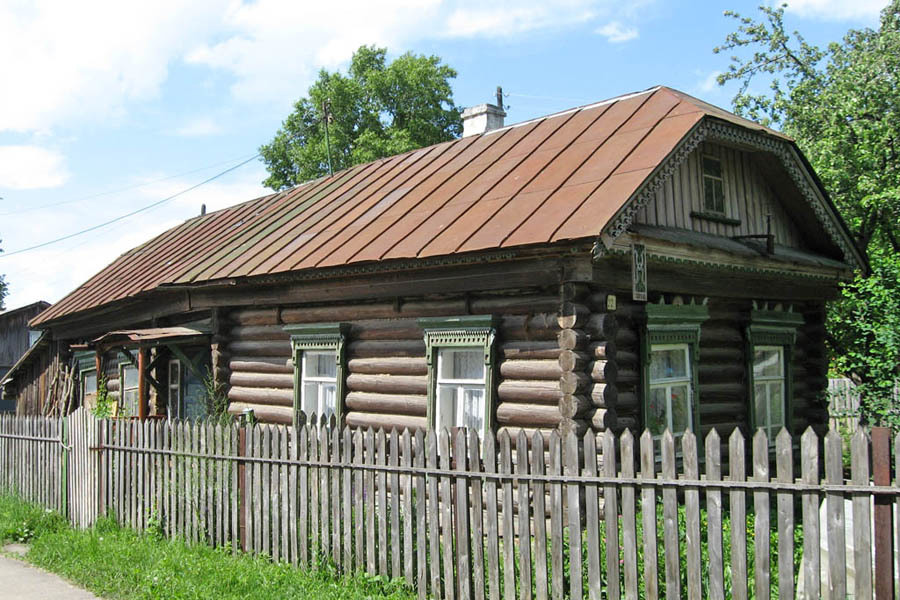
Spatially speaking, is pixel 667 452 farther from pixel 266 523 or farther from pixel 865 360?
pixel 865 360

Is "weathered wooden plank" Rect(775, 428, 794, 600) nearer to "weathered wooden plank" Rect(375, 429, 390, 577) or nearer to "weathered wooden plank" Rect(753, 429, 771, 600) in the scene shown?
"weathered wooden plank" Rect(753, 429, 771, 600)

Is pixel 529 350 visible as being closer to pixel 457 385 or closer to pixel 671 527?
pixel 457 385

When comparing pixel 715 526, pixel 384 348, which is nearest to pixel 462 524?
pixel 715 526

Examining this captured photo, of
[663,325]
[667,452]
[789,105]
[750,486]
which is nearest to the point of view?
[750,486]

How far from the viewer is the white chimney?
1565 centimetres

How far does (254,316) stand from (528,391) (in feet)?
18.9

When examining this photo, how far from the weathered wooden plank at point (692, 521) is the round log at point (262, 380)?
8234mm

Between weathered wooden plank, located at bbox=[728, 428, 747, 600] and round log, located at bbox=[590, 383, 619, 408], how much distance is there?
137 inches

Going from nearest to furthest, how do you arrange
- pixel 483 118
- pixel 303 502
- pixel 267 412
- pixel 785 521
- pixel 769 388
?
pixel 785 521
pixel 303 502
pixel 769 388
pixel 267 412
pixel 483 118

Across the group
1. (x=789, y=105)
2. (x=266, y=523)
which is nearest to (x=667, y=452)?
(x=266, y=523)

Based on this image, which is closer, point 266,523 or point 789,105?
point 266,523

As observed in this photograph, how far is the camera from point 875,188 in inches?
694

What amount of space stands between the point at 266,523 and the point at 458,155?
731cm

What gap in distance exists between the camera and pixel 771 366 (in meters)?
12.6
